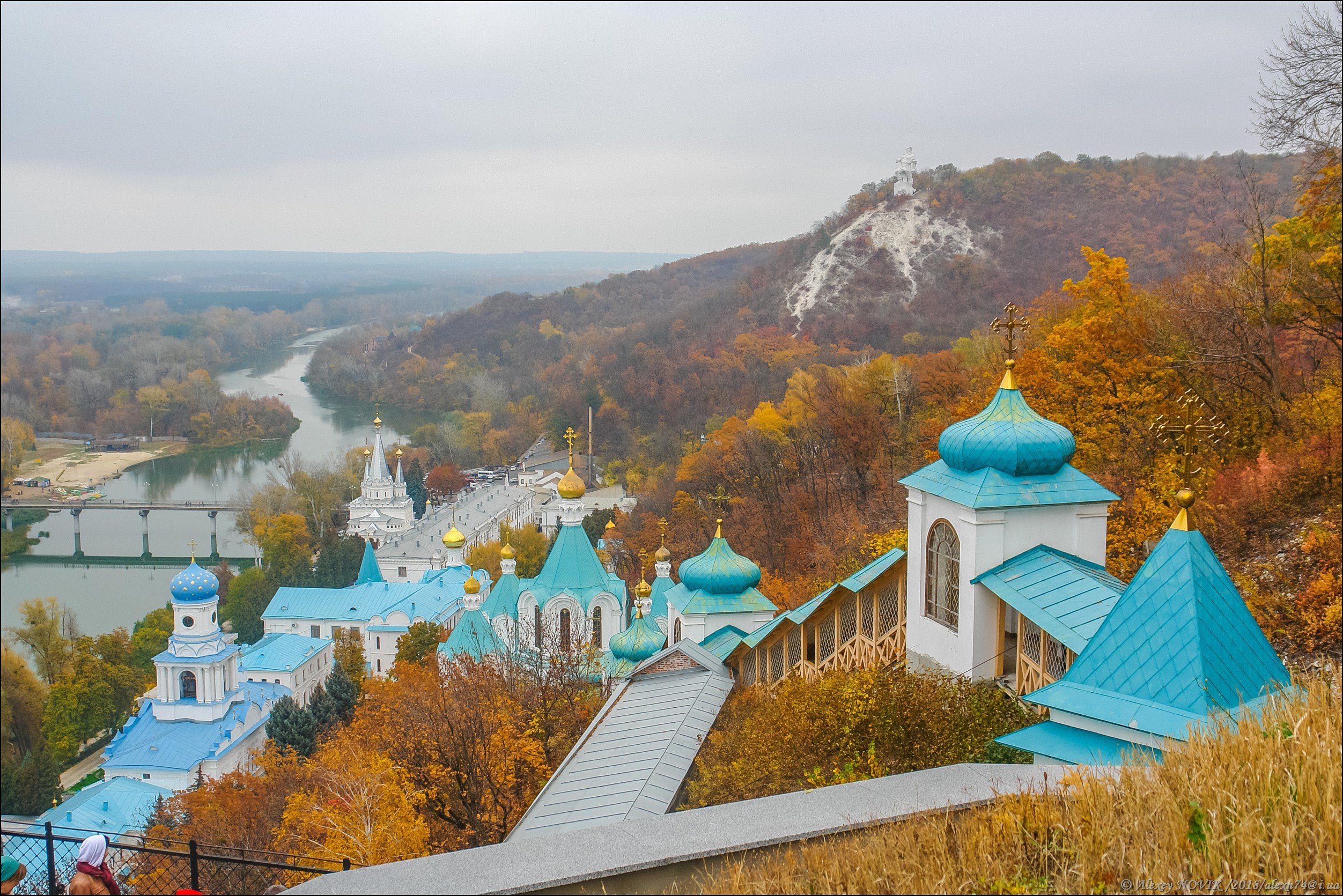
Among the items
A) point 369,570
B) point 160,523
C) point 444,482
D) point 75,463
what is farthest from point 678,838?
point 444,482

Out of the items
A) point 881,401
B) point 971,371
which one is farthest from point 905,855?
point 881,401

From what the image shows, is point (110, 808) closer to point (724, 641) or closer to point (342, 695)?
point (342, 695)

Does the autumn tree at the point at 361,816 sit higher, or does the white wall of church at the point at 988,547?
the white wall of church at the point at 988,547

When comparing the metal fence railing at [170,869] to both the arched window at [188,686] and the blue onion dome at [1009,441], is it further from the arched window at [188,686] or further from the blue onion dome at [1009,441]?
the arched window at [188,686]

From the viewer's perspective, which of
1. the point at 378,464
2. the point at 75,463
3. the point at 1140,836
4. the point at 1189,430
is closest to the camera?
the point at 1140,836

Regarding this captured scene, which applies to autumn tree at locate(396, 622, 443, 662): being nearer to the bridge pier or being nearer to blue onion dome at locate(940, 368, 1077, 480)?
blue onion dome at locate(940, 368, 1077, 480)

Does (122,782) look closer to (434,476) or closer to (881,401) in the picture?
(881,401)

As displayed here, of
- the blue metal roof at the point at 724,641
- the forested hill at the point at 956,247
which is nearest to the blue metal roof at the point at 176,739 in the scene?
the blue metal roof at the point at 724,641
